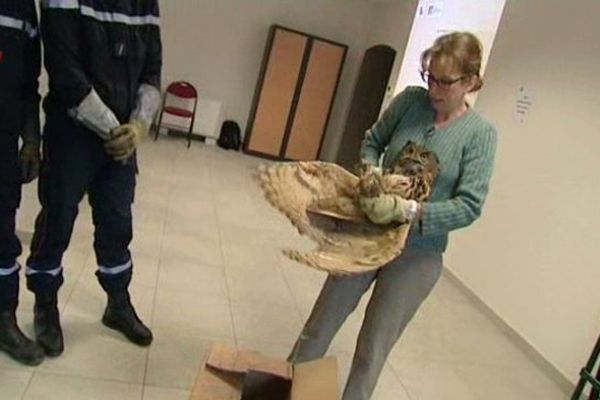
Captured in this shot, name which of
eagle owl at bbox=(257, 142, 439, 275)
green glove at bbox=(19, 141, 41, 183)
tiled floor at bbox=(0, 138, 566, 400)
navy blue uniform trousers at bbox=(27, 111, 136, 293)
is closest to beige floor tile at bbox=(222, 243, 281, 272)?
tiled floor at bbox=(0, 138, 566, 400)

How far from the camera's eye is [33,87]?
1790 millimetres

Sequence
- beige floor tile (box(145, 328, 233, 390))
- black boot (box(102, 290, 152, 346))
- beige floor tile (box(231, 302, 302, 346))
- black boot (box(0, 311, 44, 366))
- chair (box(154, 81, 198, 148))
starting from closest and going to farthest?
1. black boot (box(0, 311, 44, 366))
2. beige floor tile (box(145, 328, 233, 390))
3. black boot (box(102, 290, 152, 346))
4. beige floor tile (box(231, 302, 302, 346))
5. chair (box(154, 81, 198, 148))

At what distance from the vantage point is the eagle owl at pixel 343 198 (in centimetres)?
129

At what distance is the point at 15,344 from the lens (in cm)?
193

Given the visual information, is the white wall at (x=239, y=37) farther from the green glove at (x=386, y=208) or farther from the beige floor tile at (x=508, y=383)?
the green glove at (x=386, y=208)

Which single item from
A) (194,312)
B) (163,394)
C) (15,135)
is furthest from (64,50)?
(194,312)

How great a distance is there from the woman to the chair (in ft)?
17.6

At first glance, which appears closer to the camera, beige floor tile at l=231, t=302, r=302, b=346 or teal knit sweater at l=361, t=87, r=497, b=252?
teal knit sweater at l=361, t=87, r=497, b=252

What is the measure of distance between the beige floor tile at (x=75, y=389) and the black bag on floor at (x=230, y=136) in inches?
215

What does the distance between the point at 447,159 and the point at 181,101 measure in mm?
5929

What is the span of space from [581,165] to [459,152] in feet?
6.42

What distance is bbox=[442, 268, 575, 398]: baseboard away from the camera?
Answer: 290cm

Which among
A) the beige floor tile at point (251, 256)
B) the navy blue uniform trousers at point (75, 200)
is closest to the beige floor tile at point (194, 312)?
the navy blue uniform trousers at point (75, 200)

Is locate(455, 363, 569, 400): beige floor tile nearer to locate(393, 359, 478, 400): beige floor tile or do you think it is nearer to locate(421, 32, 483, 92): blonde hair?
locate(393, 359, 478, 400): beige floor tile
